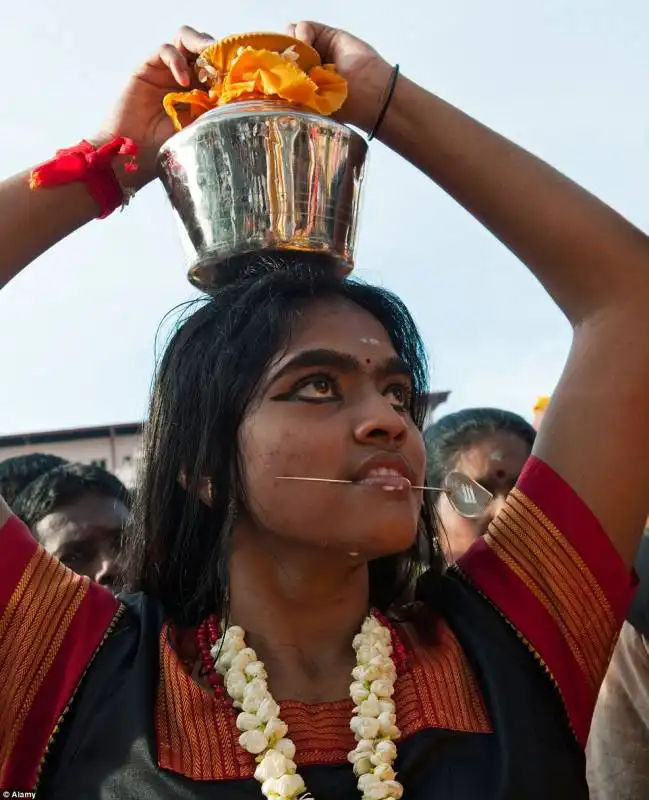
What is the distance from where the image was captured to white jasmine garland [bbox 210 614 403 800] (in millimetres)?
1870

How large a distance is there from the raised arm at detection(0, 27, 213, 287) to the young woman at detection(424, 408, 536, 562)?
184 cm

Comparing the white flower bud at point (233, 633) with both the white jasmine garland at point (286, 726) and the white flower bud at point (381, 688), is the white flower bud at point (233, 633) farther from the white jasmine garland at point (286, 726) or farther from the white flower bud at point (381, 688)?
the white flower bud at point (381, 688)

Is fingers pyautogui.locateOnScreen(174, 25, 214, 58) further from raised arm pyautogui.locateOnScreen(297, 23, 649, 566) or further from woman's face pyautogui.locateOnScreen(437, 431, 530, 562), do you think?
woman's face pyautogui.locateOnScreen(437, 431, 530, 562)

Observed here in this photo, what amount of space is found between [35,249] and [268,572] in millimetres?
971

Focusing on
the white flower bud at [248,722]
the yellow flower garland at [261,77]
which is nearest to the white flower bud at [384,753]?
the white flower bud at [248,722]

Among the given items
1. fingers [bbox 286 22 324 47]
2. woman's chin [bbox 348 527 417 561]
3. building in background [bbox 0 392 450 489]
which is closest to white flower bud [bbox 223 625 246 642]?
woman's chin [bbox 348 527 417 561]

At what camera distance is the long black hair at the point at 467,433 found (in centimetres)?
418

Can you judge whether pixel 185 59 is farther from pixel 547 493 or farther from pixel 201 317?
pixel 547 493

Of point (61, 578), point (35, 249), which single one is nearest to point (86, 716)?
point (61, 578)

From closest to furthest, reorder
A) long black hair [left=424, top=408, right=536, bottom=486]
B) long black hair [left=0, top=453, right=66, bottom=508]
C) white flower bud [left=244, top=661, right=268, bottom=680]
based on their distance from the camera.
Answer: white flower bud [left=244, top=661, right=268, bottom=680] < long black hair [left=424, top=408, right=536, bottom=486] < long black hair [left=0, top=453, right=66, bottom=508]

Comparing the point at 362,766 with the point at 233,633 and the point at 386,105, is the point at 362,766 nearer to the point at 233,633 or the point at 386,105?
the point at 233,633

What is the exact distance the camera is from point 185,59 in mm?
2490

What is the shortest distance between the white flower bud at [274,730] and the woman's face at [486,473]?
6.39ft

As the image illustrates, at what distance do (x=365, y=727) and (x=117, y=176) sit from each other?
4.82 feet
